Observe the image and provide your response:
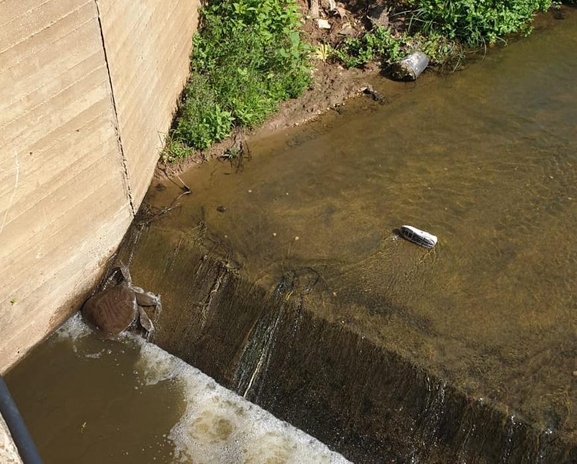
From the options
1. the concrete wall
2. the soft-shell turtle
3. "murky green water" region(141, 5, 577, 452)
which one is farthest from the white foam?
the concrete wall

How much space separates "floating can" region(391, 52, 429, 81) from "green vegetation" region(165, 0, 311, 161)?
1.12 metres

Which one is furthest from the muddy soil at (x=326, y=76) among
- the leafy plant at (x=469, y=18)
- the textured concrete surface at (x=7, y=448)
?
the textured concrete surface at (x=7, y=448)

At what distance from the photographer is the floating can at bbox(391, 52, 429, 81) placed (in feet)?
27.0

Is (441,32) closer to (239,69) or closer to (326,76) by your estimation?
(326,76)

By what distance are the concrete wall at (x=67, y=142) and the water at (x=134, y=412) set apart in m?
0.33

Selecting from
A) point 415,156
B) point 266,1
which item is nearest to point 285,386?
point 415,156

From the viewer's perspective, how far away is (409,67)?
8211mm

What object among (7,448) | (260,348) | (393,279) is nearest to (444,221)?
(393,279)

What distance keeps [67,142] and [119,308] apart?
1.56 metres

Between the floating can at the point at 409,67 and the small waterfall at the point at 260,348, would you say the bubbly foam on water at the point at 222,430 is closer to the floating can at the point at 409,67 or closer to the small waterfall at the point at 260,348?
the small waterfall at the point at 260,348

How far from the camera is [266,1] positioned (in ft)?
25.6

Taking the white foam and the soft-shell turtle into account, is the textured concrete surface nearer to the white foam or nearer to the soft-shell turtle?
the white foam

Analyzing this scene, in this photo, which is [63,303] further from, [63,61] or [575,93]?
[575,93]

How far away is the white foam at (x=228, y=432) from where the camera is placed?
528cm
